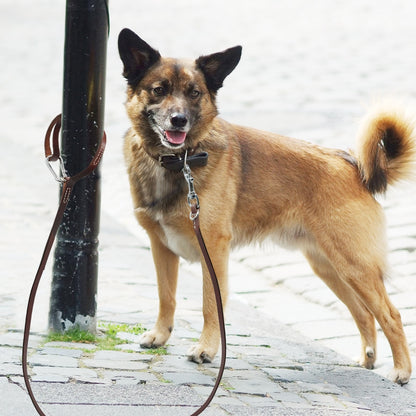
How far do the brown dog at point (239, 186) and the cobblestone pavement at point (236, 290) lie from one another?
0.29 m

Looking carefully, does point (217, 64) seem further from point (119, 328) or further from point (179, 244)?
point (119, 328)

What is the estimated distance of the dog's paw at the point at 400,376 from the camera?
4773 millimetres

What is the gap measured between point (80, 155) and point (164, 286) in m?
0.93

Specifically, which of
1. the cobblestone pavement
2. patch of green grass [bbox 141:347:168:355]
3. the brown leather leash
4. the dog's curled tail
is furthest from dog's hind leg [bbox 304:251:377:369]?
the brown leather leash

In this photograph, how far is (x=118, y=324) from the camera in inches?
207

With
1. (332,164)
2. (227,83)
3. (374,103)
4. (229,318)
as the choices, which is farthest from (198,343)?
(227,83)

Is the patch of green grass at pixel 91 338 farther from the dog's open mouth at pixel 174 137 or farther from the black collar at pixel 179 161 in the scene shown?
the dog's open mouth at pixel 174 137

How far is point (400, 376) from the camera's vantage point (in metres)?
4.79

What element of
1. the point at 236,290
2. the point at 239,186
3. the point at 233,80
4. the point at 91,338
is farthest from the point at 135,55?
the point at 233,80

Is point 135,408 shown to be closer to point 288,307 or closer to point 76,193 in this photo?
point 76,193

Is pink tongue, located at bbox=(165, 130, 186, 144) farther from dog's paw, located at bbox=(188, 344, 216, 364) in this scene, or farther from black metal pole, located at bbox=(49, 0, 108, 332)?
dog's paw, located at bbox=(188, 344, 216, 364)

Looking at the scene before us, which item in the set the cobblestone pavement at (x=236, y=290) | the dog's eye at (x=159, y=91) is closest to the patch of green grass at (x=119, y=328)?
the cobblestone pavement at (x=236, y=290)

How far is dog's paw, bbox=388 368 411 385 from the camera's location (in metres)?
4.77

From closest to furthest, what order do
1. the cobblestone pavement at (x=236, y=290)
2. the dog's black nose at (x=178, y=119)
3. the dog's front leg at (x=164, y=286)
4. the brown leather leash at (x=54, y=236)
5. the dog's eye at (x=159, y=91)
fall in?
the brown leather leash at (x=54, y=236) < the cobblestone pavement at (x=236, y=290) < the dog's black nose at (x=178, y=119) < the dog's eye at (x=159, y=91) < the dog's front leg at (x=164, y=286)
